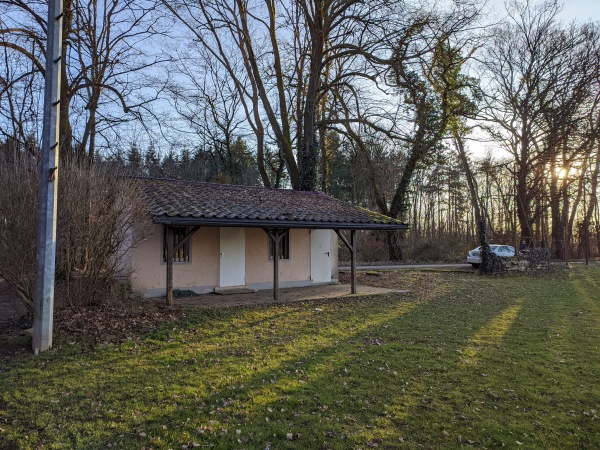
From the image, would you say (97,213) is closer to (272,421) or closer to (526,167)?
(272,421)

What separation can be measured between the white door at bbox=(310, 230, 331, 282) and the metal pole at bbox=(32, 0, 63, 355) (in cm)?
977

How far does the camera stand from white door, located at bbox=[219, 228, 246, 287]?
13414 mm

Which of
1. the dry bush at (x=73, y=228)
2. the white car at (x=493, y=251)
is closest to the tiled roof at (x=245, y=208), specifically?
the dry bush at (x=73, y=228)

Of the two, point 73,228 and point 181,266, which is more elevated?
point 73,228

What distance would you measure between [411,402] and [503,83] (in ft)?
94.0

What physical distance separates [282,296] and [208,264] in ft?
8.34

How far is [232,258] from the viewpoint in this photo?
13.6 m

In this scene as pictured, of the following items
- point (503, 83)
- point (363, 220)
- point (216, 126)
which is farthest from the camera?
point (216, 126)

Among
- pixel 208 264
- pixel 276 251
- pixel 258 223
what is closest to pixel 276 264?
pixel 276 251

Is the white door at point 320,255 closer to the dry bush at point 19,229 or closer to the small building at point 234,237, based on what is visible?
the small building at point 234,237

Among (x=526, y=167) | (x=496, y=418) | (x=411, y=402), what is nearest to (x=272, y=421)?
(x=411, y=402)

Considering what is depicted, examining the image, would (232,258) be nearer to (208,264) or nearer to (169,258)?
(208,264)

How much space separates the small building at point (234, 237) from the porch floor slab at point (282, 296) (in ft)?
1.47

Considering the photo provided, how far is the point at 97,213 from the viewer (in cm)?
821
